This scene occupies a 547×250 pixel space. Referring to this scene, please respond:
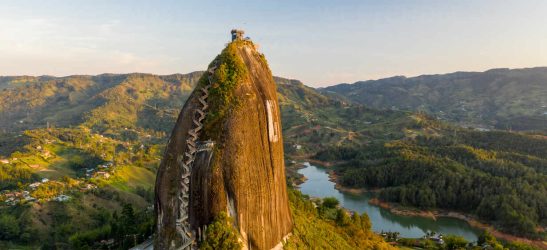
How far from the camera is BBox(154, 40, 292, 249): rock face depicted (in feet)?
75.6

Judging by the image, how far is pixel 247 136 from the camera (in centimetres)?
2391

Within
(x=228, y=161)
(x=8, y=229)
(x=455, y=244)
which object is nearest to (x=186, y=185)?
(x=228, y=161)

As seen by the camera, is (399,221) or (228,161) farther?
(399,221)

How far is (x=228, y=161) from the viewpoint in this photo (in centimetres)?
2303

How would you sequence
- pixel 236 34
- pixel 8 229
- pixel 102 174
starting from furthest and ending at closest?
pixel 102 174 < pixel 8 229 < pixel 236 34

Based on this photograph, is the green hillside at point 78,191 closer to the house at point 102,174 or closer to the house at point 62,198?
the house at point 102,174

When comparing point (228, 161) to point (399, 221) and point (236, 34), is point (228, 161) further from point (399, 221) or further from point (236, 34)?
point (399, 221)

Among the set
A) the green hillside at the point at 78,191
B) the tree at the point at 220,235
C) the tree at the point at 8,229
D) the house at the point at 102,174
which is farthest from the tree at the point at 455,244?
the house at the point at 102,174

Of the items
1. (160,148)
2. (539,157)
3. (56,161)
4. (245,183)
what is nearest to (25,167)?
(56,161)

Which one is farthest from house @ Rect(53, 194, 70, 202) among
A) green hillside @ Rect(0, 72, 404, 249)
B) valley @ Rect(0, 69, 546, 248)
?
valley @ Rect(0, 69, 546, 248)

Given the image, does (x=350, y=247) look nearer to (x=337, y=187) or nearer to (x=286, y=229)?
(x=286, y=229)

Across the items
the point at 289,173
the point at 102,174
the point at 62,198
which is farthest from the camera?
the point at 289,173

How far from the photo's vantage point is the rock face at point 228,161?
23.0 m

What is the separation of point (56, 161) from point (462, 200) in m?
119
